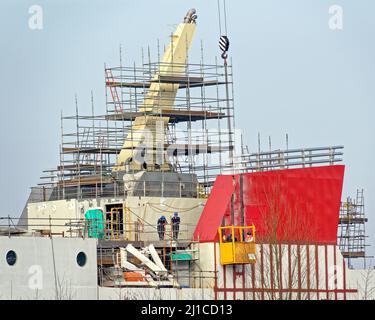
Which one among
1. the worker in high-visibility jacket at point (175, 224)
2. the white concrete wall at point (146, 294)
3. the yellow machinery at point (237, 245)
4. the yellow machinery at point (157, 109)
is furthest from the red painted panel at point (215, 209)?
the yellow machinery at point (157, 109)

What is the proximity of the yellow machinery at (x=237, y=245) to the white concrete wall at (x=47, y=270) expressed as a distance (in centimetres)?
578

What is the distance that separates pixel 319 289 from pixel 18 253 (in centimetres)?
1389

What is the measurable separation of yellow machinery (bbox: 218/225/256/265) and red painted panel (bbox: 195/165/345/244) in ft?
2.11

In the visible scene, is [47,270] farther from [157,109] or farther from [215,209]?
[157,109]

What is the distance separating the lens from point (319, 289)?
274 ft

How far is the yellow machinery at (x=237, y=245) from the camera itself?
81.6 metres

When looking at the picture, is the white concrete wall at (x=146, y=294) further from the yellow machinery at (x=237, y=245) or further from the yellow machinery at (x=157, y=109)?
the yellow machinery at (x=157, y=109)

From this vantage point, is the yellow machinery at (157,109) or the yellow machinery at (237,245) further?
the yellow machinery at (157,109)

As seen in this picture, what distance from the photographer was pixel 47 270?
78125mm

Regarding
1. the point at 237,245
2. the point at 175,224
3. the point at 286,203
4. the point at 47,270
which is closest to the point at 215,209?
the point at 175,224

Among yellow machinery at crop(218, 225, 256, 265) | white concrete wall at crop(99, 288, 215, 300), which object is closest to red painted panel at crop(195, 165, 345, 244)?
yellow machinery at crop(218, 225, 256, 265)

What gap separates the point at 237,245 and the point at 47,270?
8.47 m
